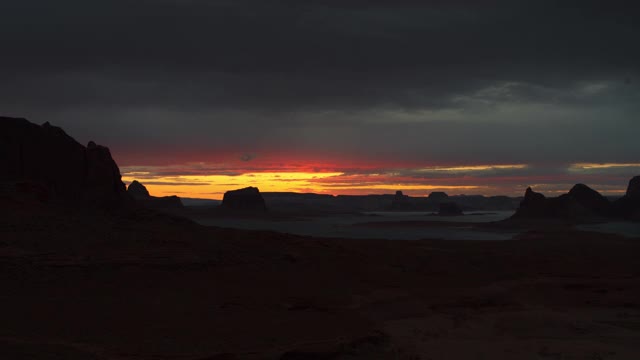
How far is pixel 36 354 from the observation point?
49.8ft

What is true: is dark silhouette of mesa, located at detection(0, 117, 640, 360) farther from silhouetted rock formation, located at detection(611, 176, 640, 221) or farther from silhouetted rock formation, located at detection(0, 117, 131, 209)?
silhouetted rock formation, located at detection(611, 176, 640, 221)

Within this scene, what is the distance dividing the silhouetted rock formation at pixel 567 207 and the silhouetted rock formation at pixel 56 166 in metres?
90.7

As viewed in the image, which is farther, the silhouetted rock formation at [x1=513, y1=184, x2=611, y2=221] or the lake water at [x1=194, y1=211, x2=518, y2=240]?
the silhouetted rock formation at [x1=513, y1=184, x2=611, y2=221]

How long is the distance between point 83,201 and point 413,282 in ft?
76.6

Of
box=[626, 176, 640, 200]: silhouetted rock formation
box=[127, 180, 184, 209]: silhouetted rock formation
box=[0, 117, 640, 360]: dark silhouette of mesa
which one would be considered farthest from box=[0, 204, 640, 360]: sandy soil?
box=[127, 180, 184, 209]: silhouetted rock formation

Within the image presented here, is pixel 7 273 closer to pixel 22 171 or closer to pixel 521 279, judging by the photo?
pixel 22 171

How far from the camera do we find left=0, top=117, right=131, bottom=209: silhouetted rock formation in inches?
1549

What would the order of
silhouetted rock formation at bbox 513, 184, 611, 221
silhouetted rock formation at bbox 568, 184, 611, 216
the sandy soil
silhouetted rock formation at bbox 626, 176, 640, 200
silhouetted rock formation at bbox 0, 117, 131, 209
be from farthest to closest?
silhouetted rock formation at bbox 626, 176, 640, 200
silhouetted rock formation at bbox 568, 184, 611, 216
silhouetted rock formation at bbox 513, 184, 611, 221
silhouetted rock formation at bbox 0, 117, 131, 209
the sandy soil

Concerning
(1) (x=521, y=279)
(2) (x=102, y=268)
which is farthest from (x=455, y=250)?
(2) (x=102, y=268)

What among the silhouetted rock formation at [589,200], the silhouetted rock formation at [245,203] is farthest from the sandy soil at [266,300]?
the silhouetted rock formation at [245,203]

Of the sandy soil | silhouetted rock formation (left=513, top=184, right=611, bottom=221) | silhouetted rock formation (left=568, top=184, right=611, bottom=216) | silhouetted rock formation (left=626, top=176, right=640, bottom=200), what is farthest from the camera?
silhouetted rock formation (left=626, top=176, right=640, bottom=200)

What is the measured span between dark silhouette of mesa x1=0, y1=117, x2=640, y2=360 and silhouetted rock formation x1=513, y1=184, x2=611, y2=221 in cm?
7131

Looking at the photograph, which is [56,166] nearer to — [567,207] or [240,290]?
[240,290]

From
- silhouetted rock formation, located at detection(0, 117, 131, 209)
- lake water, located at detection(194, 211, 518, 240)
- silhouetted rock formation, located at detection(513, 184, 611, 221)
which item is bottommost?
lake water, located at detection(194, 211, 518, 240)
